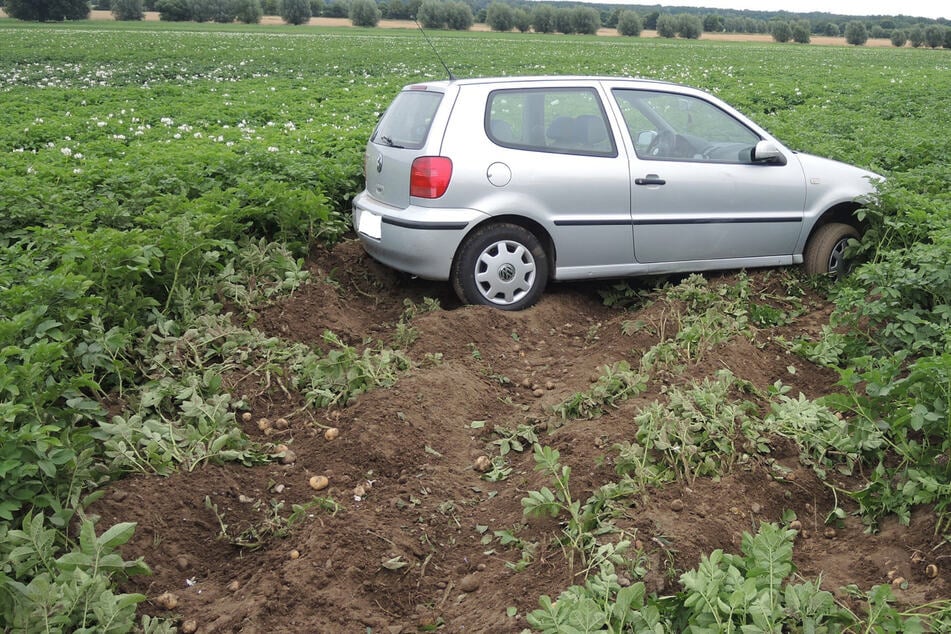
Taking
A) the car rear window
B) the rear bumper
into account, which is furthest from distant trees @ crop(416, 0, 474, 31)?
the rear bumper

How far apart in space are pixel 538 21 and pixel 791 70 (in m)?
78.2

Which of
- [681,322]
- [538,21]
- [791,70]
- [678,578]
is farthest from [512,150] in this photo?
[538,21]

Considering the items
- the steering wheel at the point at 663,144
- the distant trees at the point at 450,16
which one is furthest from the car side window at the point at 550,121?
the distant trees at the point at 450,16

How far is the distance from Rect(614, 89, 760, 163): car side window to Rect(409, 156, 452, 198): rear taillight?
1586 mm

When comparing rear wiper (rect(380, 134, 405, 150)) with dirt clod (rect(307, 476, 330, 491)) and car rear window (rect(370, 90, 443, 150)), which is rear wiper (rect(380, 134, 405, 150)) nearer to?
car rear window (rect(370, 90, 443, 150))

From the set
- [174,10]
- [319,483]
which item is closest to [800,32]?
[174,10]

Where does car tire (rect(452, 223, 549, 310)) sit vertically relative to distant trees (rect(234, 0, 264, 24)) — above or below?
below

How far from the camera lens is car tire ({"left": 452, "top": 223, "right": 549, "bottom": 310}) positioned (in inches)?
259

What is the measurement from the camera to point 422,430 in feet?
15.7

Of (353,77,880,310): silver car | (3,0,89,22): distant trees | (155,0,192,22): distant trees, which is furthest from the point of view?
(155,0,192,22): distant trees

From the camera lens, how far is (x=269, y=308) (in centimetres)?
618

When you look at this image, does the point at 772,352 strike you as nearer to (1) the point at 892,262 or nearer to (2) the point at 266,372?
(1) the point at 892,262

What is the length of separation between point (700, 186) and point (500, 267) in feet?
5.75

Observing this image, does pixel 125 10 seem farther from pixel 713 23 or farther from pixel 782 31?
pixel 713 23
